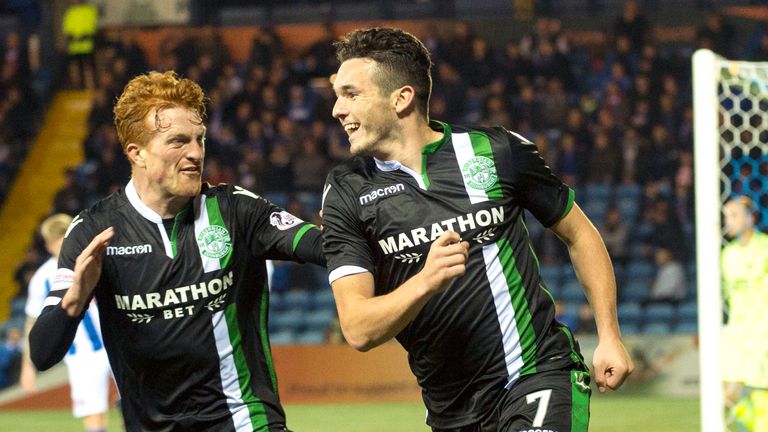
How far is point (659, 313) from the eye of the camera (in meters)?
14.8

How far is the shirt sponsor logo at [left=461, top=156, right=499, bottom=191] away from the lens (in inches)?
163

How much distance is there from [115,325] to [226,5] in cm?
1773

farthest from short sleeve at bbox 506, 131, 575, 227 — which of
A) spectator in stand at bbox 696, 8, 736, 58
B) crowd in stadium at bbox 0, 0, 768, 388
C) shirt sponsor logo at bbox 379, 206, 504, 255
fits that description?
spectator in stand at bbox 696, 8, 736, 58

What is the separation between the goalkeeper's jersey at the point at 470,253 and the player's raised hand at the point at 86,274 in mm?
735

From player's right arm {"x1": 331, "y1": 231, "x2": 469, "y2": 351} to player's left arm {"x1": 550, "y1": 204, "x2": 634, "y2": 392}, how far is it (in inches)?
29.0

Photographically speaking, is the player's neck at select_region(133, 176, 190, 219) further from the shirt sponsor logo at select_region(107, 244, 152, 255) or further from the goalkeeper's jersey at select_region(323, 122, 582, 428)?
the goalkeeper's jersey at select_region(323, 122, 582, 428)

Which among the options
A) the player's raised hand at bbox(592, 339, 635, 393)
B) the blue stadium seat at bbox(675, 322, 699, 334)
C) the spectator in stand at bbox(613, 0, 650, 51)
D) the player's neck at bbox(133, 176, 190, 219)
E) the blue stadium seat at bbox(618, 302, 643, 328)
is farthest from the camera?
the spectator in stand at bbox(613, 0, 650, 51)

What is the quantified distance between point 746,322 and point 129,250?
4783 millimetres

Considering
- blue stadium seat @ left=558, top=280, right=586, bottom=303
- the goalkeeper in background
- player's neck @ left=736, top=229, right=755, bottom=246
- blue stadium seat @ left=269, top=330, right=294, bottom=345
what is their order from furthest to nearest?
blue stadium seat @ left=558, top=280, right=586, bottom=303, blue stadium seat @ left=269, top=330, right=294, bottom=345, player's neck @ left=736, top=229, right=755, bottom=246, the goalkeeper in background

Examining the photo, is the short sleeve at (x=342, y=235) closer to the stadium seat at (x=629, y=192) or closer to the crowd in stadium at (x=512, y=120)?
the crowd in stadium at (x=512, y=120)

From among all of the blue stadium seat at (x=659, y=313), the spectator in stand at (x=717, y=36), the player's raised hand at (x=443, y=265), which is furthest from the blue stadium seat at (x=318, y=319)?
the player's raised hand at (x=443, y=265)

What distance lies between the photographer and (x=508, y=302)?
4117 mm

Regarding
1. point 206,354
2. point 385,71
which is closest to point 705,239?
point 385,71

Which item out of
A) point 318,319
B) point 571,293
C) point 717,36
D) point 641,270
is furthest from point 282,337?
point 717,36
